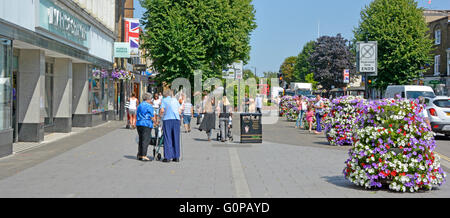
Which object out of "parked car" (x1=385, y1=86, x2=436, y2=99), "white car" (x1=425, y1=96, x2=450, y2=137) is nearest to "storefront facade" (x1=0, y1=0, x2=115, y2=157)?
"white car" (x1=425, y1=96, x2=450, y2=137)

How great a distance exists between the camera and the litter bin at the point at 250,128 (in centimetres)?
1661

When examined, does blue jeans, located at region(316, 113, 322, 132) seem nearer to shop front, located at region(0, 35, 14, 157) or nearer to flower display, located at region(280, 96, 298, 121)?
flower display, located at region(280, 96, 298, 121)

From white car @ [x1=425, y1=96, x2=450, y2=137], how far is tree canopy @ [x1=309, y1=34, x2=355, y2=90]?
6591 cm

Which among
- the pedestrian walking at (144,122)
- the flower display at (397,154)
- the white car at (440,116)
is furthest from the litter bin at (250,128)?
the flower display at (397,154)

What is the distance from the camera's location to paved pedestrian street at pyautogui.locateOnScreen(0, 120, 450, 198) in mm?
7754

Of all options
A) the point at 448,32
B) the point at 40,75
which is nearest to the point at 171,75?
the point at 40,75

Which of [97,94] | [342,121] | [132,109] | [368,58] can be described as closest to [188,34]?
[97,94]

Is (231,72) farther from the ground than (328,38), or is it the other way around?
(328,38)

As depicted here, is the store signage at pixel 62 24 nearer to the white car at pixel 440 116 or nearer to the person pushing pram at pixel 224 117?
the person pushing pram at pixel 224 117

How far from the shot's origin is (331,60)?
85.1 m

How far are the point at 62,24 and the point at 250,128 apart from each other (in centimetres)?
727
